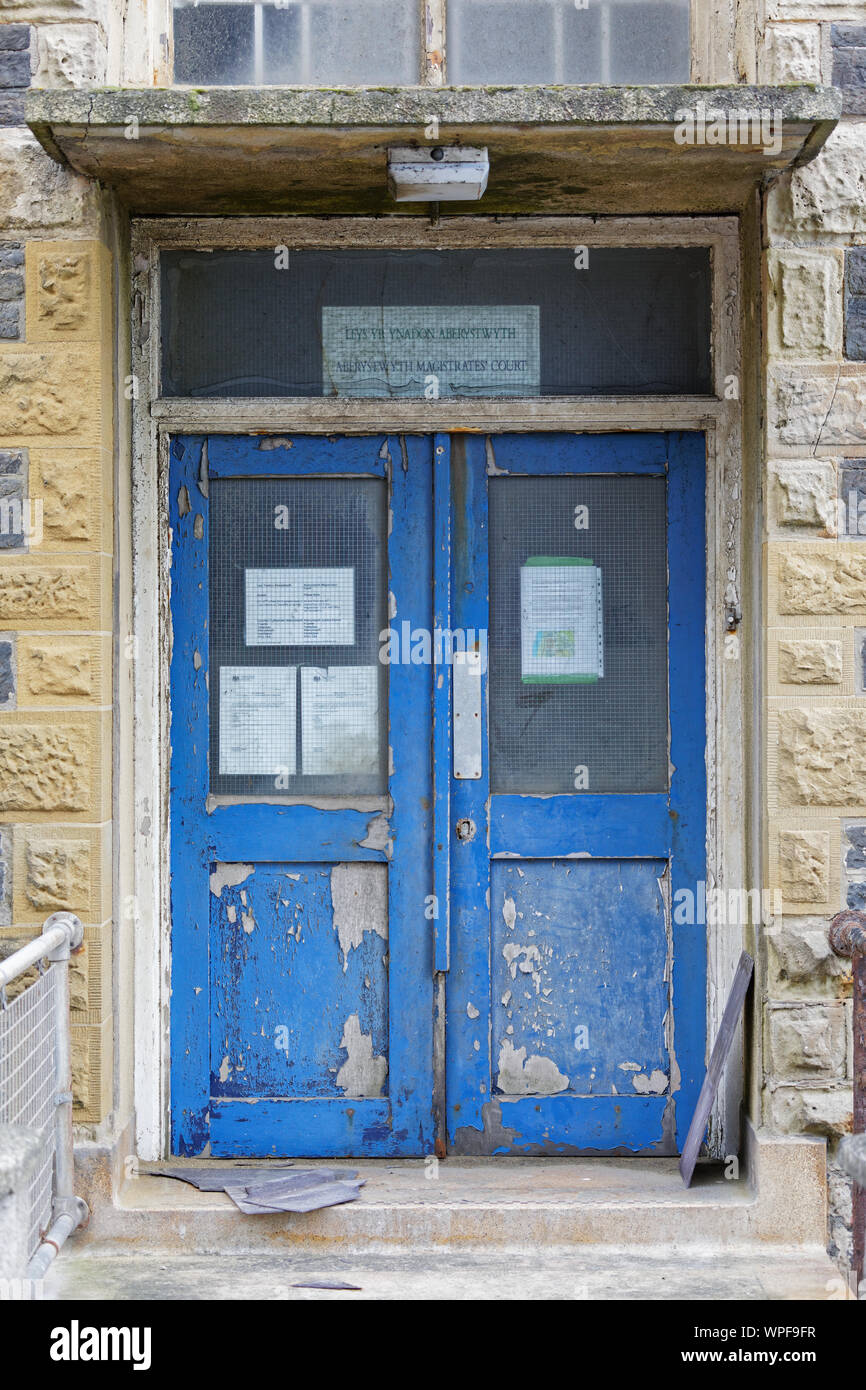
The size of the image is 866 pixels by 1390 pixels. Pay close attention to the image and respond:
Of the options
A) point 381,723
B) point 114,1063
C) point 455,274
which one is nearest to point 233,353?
point 455,274

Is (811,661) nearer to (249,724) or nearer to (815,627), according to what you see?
(815,627)

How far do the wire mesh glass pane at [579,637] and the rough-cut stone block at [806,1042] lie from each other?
35.5 inches

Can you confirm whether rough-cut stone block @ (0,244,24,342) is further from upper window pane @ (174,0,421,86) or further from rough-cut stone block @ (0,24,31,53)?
upper window pane @ (174,0,421,86)

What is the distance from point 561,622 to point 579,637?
0.08m

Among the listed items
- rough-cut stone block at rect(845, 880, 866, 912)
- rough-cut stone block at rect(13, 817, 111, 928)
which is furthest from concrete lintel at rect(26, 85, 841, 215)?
rough-cut stone block at rect(845, 880, 866, 912)

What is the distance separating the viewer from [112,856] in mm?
4043

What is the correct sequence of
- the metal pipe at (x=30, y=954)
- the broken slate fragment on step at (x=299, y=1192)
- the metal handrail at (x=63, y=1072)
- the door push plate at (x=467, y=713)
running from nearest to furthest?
the metal pipe at (x=30, y=954), the metal handrail at (x=63, y=1072), the broken slate fragment on step at (x=299, y=1192), the door push plate at (x=467, y=713)

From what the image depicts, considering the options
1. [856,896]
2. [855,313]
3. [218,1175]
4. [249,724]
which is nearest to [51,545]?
[249,724]

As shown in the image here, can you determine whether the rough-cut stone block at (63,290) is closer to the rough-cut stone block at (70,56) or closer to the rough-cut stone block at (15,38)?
the rough-cut stone block at (70,56)

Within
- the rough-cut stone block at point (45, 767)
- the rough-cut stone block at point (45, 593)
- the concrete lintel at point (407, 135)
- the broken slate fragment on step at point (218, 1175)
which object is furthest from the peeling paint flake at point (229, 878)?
the concrete lintel at point (407, 135)

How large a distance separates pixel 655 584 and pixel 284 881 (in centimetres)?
168

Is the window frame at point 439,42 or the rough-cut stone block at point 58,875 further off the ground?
the window frame at point 439,42

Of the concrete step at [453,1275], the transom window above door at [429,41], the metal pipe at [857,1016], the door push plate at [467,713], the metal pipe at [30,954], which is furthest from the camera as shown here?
the door push plate at [467,713]

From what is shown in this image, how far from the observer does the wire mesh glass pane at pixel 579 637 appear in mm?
4336
